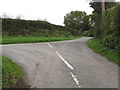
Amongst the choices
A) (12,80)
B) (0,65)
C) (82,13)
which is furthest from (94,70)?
(82,13)

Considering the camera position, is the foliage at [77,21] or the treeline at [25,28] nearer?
the treeline at [25,28]

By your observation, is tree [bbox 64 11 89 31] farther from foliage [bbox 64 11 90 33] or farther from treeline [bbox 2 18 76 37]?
treeline [bbox 2 18 76 37]

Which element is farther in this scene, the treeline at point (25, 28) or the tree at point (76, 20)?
the tree at point (76, 20)

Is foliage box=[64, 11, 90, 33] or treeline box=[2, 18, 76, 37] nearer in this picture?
treeline box=[2, 18, 76, 37]

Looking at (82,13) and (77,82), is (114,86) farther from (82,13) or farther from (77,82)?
(82,13)

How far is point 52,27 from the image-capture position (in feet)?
141

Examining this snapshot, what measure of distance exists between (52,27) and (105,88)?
125ft

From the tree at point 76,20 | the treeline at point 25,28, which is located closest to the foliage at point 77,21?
the tree at point 76,20

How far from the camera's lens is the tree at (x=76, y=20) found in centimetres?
6756

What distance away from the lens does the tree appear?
67.6 meters

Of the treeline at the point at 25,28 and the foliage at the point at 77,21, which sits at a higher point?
the foliage at the point at 77,21

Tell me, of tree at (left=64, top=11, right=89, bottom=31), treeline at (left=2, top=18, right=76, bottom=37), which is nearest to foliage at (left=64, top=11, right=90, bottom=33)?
tree at (left=64, top=11, right=89, bottom=31)

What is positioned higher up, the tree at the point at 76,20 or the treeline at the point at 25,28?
the tree at the point at 76,20

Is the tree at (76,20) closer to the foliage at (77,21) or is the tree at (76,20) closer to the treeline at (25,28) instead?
the foliage at (77,21)
